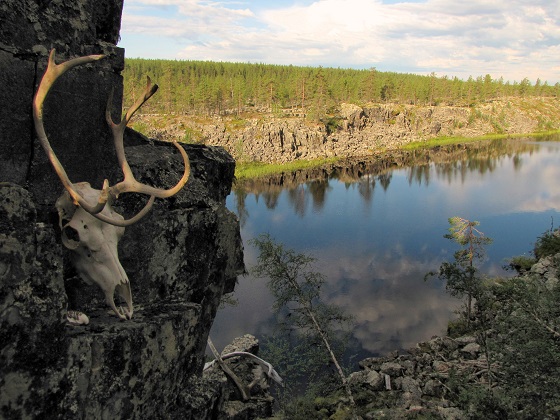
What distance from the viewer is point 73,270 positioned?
5328 mm

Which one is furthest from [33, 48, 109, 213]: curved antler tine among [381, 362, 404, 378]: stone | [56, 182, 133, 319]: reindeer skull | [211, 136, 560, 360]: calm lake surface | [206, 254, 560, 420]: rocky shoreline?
[211, 136, 560, 360]: calm lake surface

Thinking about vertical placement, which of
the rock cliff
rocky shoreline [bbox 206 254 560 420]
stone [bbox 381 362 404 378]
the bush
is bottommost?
stone [bbox 381 362 404 378]

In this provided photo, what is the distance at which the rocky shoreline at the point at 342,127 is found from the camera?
74688mm

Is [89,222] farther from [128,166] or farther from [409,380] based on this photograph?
[409,380]

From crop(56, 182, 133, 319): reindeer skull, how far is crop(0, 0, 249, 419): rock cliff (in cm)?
21

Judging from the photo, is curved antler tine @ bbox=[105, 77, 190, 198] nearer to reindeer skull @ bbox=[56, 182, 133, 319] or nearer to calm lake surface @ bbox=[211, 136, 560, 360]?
reindeer skull @ bbox=[56, 182, 133, 319]

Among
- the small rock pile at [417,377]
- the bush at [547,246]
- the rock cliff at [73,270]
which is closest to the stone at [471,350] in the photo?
the small rock pile at [417,377]

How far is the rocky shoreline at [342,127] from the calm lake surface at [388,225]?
8523 millimetres

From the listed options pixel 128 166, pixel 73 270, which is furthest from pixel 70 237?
pixel 128 166

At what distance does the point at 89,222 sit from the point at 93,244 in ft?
0.80

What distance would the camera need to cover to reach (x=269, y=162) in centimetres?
7388

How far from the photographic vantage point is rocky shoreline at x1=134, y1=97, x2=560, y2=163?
245ft

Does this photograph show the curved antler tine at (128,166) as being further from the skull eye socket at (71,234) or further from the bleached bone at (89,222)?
the skull eye socket at (71,234)

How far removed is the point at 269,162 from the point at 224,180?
66.0m
